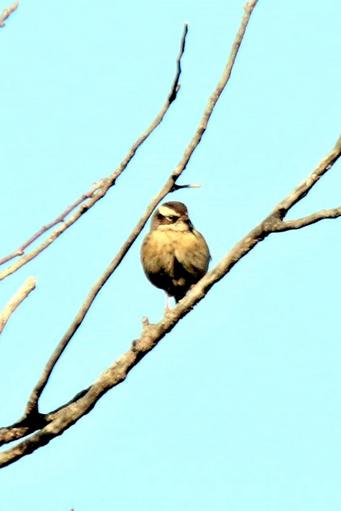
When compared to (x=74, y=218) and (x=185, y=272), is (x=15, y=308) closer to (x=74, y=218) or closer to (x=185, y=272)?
(x=74, y=218)

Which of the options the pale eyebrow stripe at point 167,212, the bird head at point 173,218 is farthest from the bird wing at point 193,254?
the pale eyebrow stripe at point 167,212

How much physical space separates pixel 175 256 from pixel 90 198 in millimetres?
6288

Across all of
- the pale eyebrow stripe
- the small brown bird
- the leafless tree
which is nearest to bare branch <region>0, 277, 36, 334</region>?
the leafless tree

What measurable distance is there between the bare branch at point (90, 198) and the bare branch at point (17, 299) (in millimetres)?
278

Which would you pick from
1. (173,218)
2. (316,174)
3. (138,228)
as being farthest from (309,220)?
(173,218)

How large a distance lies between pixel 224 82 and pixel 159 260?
6.00 metres

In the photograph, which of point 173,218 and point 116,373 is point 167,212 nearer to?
point 173,218

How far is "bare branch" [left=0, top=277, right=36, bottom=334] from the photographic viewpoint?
494 centimetres

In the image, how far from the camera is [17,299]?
5.07 metres

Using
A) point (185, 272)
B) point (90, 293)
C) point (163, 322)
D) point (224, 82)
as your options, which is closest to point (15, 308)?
point (90, 293)

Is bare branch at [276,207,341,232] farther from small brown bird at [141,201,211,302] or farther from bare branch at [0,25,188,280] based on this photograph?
small brown bird at [141,201,211,302]

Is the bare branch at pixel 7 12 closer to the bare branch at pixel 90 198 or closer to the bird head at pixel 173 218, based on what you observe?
the bare branch at pixel 90 198

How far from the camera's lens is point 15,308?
5.02m

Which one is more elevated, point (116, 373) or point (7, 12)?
point (7, 12)
